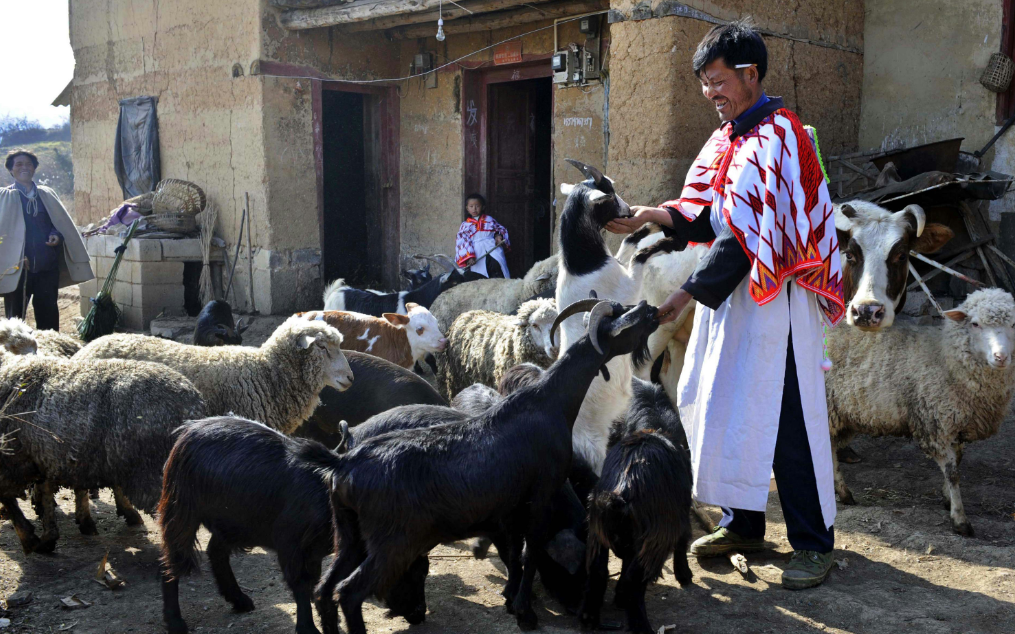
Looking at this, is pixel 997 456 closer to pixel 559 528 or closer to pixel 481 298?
pixel 559 528

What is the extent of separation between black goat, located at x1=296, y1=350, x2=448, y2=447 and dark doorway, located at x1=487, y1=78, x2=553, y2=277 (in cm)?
564

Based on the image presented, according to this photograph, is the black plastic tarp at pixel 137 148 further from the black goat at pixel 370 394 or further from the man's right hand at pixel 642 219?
the man's right hand at pixel 642 219

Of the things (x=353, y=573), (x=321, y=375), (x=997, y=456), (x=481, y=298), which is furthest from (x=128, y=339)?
(x=997, y=456)

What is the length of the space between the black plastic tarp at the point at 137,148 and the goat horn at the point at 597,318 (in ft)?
32.6

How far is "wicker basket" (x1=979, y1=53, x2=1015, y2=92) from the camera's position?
6852 mm

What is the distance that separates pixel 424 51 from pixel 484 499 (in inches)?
347

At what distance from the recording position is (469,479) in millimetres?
3111

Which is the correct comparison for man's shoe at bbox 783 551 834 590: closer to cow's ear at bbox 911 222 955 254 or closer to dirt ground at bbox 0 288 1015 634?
dirt ground at bbox 0 288 1015 634

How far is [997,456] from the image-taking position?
5578mm

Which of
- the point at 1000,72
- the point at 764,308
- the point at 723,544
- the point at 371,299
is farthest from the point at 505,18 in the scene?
the point at 723,544

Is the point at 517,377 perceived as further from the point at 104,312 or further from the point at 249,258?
the point at 104,312

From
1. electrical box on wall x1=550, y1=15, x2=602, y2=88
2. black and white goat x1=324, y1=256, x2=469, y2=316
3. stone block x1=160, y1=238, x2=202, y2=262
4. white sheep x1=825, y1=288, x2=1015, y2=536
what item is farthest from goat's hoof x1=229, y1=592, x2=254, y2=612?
stone block x1=160, y1=238, x2=202, y2=262

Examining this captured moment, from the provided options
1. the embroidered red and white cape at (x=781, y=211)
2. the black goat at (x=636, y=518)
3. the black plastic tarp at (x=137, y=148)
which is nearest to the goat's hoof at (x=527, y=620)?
the black goat at (x=636, y=518)

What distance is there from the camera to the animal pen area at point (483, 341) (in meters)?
3.33
